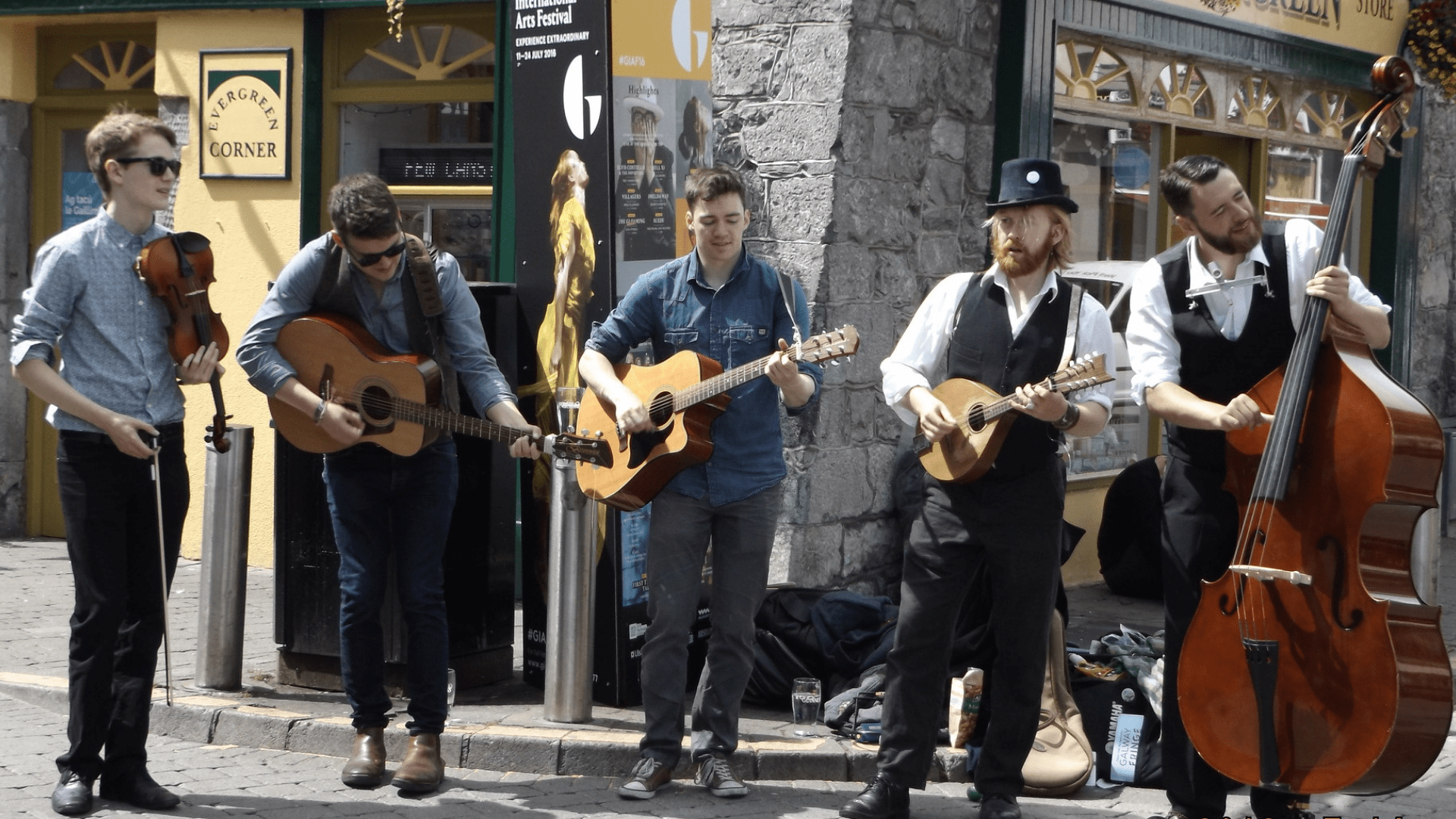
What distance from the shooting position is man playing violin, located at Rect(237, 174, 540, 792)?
5.17 meters

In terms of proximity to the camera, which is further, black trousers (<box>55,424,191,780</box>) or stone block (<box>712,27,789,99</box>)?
stone block (<box>712,27,789,99</box>)

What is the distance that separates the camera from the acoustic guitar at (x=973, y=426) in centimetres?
447

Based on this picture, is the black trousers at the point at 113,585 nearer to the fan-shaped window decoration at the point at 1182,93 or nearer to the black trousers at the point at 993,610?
the black trousers at the point at 993,610

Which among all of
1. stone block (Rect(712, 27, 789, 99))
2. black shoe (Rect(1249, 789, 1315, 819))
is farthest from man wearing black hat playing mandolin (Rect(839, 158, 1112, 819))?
stone block (Rect(712, 27, 789, 99))

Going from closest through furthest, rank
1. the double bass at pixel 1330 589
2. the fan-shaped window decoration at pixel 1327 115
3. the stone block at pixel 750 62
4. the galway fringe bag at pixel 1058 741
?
the double bass at pixel 1330 589 → the galway fringe bag at pixel 1058 741 → the stone block at pixel 750 62 → the fan-shaped window decoration at pixel 1327 115

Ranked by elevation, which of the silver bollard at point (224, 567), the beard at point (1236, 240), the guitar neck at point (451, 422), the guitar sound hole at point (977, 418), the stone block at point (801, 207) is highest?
the stone block at point (801, 207)

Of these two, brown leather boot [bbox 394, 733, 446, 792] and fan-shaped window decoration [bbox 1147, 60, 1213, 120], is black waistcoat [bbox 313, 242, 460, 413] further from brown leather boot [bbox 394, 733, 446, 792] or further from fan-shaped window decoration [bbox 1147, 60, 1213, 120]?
fan-shaped window decoration [bbox 1147, 60, 1213, 120]

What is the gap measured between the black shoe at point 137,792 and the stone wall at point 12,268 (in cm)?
523

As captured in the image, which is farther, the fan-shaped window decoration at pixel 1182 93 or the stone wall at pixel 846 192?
the fan-shaped window decoration at pixel 1182 93

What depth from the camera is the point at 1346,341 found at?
4.15 metres

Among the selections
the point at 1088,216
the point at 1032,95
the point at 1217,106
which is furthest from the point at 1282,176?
the point at 1032,95

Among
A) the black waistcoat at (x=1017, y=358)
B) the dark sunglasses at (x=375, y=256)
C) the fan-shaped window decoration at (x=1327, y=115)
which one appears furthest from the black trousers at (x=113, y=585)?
the fan-shaped window decoration at (x=1327, y=115)

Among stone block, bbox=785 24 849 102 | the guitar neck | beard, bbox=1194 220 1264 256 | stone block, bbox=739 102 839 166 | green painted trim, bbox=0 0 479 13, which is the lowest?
the guitar neck

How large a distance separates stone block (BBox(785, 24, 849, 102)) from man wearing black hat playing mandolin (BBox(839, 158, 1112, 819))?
2.35 m
